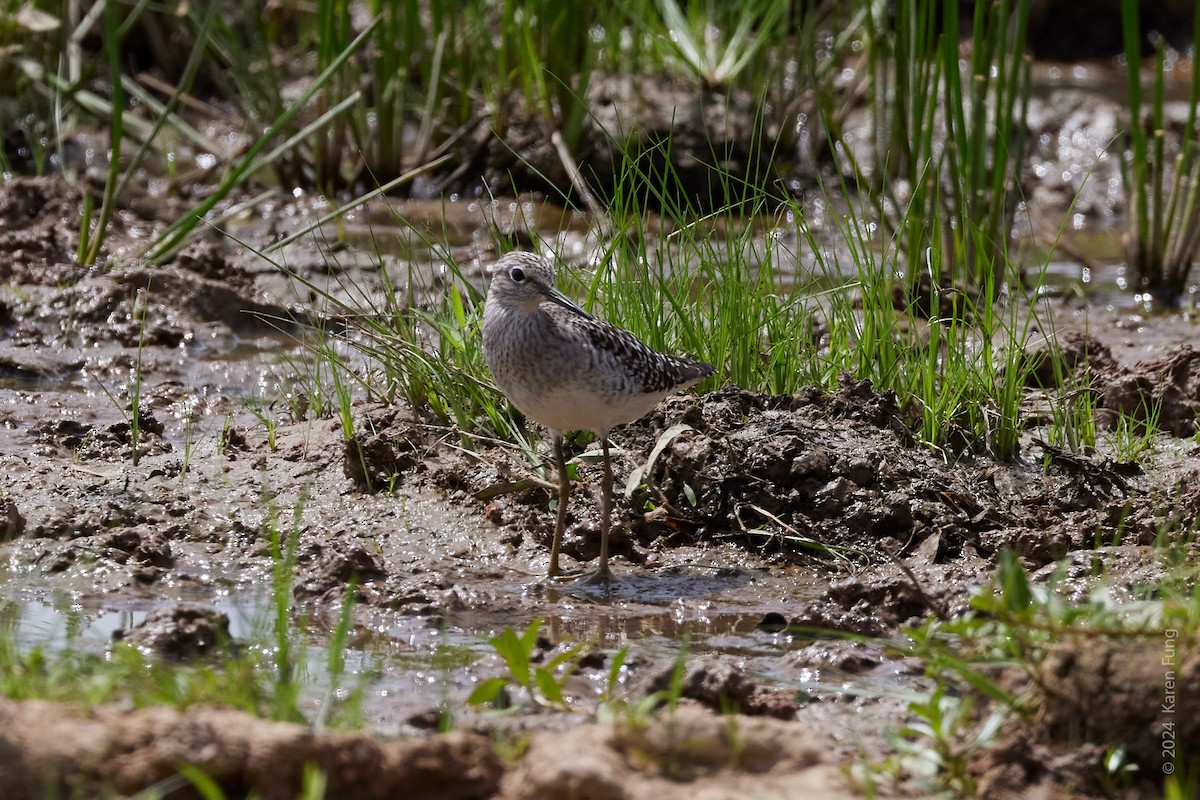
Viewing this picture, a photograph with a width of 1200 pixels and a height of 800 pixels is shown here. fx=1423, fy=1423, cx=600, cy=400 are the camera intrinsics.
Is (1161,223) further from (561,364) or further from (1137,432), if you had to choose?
(561,364)

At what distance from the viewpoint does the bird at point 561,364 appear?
17.6 ft

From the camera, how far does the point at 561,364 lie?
211 inches

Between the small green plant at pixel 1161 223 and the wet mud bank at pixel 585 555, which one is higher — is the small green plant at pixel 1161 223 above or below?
above

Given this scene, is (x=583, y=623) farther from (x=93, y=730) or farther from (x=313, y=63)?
(x=313, y=63)

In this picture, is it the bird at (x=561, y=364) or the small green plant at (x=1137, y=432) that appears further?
the small green plant at (x=1137, y=432)

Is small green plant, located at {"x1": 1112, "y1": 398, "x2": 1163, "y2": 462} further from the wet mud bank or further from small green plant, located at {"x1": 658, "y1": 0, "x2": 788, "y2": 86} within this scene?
small green plant, located at {"x1": 658, "y1": 0, "x2": 788, "y2": 86}

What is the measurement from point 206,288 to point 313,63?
5.54m

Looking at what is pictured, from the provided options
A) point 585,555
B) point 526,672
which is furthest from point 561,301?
point 526,672

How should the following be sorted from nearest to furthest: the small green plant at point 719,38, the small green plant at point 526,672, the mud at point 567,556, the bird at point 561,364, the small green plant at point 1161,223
→ 1. the mud at point 567,556
2. the small green plant at point 526,672
3. the bird at point 561,364
4. the small green plant at point 1161,223
5. the small green plant at point 719,38

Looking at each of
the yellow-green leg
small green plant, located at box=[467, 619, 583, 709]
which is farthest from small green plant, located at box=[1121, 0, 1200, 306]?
small green plant, located at box=[467, 619, 583, 709]

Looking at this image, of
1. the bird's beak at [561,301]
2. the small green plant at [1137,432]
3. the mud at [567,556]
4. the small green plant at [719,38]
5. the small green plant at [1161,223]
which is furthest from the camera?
the small green plant at [719,38]

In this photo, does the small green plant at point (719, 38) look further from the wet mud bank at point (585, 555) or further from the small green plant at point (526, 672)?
the small green plant at point (526, 672)

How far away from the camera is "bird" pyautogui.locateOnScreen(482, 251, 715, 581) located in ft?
17.6

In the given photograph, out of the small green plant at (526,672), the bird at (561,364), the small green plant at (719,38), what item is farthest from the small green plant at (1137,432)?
the small green plant at (719,38)
